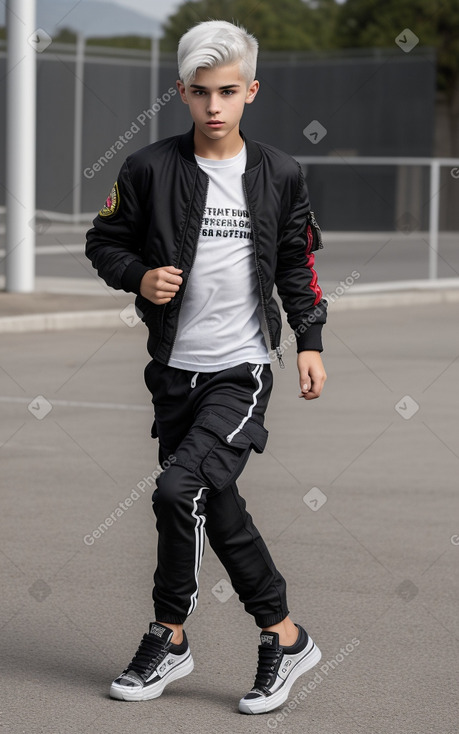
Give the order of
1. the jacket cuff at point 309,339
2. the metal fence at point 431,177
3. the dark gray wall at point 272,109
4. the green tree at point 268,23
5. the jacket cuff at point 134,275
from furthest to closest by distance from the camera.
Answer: the green tree at point 268,23 → the dark gray wall at point 272,109 → the metal fence at point 431,177 → the jacket cuff at point 309,339 → the jacket cuff at point 134,275

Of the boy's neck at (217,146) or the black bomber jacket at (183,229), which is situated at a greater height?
the boy's neck at (217,146)

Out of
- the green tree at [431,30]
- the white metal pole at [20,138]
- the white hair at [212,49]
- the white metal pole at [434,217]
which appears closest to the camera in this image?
the white hair at [212,49]

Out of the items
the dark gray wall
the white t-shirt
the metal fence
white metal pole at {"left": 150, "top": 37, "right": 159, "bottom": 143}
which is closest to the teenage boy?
the white t-shirt

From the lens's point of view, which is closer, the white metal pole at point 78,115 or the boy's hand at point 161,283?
the boy's hand at point 161,283

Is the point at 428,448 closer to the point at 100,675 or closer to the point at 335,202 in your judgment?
the point at 100,675

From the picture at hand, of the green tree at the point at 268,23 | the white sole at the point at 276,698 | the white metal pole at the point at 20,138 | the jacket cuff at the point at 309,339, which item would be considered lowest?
the green tree at the point at 268,23

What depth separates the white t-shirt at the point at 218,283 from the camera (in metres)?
4.11

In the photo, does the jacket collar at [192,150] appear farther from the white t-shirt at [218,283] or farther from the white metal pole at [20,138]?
the white metal pole at [20,138]

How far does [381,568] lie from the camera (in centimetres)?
576

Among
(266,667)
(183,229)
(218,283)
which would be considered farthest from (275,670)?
(183,229)

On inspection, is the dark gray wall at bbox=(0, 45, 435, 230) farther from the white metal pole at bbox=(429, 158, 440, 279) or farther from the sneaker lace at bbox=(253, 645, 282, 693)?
the sneaker lace at bbox=(253, 645, 282, 693)

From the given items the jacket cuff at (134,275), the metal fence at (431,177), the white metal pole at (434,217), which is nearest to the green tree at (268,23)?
the metal fence at (431,177)

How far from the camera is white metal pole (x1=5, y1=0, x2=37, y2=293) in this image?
1631 centimetres

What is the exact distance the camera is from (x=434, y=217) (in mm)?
21406
